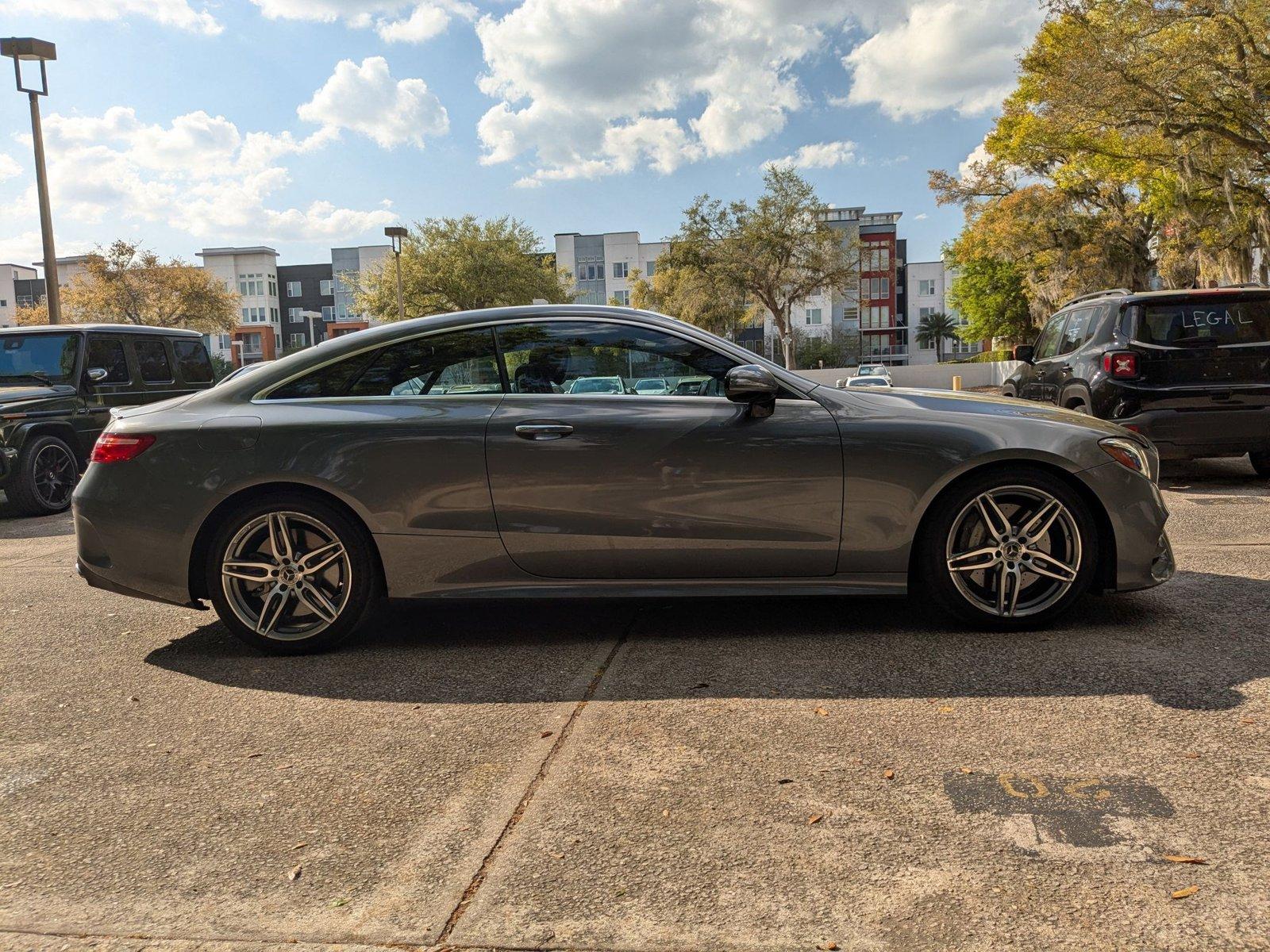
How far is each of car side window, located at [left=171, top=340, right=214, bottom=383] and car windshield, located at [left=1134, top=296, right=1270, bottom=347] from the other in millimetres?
10106

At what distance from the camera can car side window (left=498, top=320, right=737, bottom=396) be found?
424 cm

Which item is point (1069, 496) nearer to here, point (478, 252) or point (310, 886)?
point (310, 886)

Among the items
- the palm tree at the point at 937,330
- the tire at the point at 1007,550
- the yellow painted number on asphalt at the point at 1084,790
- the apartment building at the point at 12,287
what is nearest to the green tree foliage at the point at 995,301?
the palm tree at the point at 937,330

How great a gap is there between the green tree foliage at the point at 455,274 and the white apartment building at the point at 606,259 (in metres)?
44.3

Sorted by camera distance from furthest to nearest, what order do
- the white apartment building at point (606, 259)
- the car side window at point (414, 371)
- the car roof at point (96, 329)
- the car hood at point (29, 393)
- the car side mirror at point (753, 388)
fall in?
the white apartment building at point (606, 259) < the car roof at point (96, 329) < the car hood at point (29, 393) < the car side window at point (414, 371) < the car side mirror at point (753, 388)

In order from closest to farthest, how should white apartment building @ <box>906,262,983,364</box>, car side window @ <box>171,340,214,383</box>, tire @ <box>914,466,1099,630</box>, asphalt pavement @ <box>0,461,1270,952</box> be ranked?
asphalt pavement @ <box>0,461,1270,952</box>, tire @ <box>914,466,1099,630</box>, car side window @ <box>171,340,214,383</box>, white apartment building @ <box>906,262,983,364</box>

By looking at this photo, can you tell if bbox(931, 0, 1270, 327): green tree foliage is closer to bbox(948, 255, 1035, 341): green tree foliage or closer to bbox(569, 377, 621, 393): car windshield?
bbox(569, 377, 621, 393): car windshield

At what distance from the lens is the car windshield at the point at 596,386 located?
4234mm

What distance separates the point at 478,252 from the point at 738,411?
45595 millimetres

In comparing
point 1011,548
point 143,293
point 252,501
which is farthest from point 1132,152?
point 143,293

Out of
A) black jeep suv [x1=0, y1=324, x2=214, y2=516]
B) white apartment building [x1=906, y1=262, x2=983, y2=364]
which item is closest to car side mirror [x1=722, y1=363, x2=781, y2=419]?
black jeep suv [x1=0, y1=324, x2=214, y2=516]

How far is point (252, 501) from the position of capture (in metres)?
4.22

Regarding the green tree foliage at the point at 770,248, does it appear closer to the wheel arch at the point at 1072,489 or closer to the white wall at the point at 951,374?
the white wall at the point at 951,374

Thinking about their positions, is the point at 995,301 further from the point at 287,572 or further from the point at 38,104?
the point at 287,572
